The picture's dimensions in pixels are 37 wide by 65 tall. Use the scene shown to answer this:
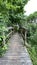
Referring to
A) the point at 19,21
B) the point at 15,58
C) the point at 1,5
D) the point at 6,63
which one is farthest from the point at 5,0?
the point at 19,21

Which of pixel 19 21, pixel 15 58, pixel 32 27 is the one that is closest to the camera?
pixel 15 58

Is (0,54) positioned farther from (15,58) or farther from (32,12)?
(32,12)

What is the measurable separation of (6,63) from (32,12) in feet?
91.2

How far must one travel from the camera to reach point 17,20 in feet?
74.9

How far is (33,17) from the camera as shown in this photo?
32719 mm

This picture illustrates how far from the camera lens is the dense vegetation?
10.4 ft

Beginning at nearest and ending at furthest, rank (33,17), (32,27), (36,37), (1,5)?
(1,5)
(36,37)
(32,27)
(33,17)

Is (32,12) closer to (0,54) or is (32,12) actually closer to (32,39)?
(32,39)

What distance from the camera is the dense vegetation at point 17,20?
3.18 m

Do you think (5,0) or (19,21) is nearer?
(5,0)

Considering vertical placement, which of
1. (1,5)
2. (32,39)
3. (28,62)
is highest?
(1,5)

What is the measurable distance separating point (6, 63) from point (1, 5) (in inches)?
144

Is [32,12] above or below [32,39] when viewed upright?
above

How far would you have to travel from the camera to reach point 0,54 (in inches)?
291
